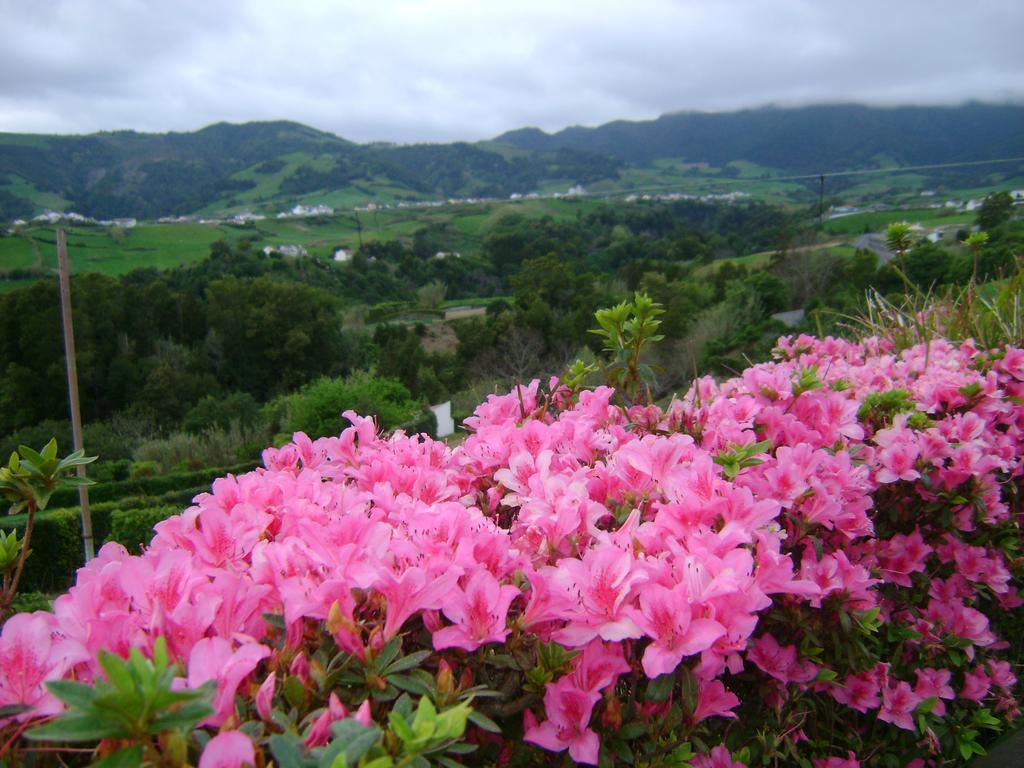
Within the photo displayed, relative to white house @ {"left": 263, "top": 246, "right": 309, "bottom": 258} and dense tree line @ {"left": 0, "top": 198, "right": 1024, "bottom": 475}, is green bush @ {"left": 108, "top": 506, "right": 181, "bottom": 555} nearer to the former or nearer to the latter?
dense tree line @ {"left": 0, "top": 198, "right": 1024, "bottom": 475}

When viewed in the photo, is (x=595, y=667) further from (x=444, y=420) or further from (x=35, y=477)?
(x=444, y=420)

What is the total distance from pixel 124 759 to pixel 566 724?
1.57 feet

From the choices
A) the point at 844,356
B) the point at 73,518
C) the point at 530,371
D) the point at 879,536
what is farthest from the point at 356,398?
the point at 879,536

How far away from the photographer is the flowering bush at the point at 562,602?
75 centimetres

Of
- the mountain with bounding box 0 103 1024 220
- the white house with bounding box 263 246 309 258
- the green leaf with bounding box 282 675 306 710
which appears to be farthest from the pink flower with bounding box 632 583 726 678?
the mountain with bounding box 0 103 1024 220

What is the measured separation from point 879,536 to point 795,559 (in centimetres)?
46

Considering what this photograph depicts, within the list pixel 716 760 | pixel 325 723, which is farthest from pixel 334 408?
pixel 325 723

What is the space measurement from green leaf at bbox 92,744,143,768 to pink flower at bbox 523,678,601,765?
43 cm

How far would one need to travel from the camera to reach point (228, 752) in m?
0.63

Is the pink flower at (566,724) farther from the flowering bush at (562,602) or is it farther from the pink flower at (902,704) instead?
the pink flower at (902,704)

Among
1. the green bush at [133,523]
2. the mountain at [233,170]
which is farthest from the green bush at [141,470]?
the mountain at [233,170]

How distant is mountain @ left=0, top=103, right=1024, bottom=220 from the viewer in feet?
257

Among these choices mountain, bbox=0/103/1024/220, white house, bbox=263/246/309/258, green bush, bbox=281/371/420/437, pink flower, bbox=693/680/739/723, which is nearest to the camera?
pink flower, bbox=693/680/739/723

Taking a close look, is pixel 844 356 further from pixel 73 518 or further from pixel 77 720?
pixel 73 518
